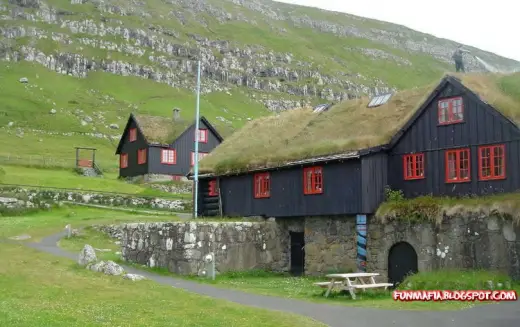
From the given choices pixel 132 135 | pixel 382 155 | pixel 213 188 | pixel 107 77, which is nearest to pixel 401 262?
pixel 382 155

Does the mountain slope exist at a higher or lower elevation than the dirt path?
higher

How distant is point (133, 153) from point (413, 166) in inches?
2014

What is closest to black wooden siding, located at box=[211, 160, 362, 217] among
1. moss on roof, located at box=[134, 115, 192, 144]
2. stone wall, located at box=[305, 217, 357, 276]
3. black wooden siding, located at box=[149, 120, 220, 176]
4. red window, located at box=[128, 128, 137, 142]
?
stone wall, located at box=[305, 217, 357, 276]

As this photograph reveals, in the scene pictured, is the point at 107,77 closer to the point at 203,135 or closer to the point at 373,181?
the point at 203,135

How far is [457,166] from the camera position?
27734 mm

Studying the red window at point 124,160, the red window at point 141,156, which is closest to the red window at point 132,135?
the red window at point 124,160

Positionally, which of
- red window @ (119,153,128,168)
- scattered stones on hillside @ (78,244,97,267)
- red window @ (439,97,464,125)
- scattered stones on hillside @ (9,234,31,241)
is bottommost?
scattered stones on hillside @ (78,244,97,267)

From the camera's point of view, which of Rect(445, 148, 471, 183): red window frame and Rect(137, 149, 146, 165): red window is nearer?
Rect(445, 148, 471, 183): red window frame

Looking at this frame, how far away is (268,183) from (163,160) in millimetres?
39523

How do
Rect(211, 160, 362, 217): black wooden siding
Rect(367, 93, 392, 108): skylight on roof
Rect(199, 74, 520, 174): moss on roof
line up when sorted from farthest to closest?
Rect(367, 93, 392, 108): skylight on roof → Rect(211, 160, 362, 217): black wooden siding → Rect(199, 74, 520, 174): moss on roof

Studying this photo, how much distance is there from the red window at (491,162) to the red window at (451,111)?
192cm

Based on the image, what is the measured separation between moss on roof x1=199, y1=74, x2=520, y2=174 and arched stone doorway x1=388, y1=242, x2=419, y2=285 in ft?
17.3

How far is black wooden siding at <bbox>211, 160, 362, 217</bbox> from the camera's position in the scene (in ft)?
97.9

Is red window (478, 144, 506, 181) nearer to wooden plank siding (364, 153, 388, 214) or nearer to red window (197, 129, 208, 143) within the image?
wooden plank siding (364, 153, 388, 214)
